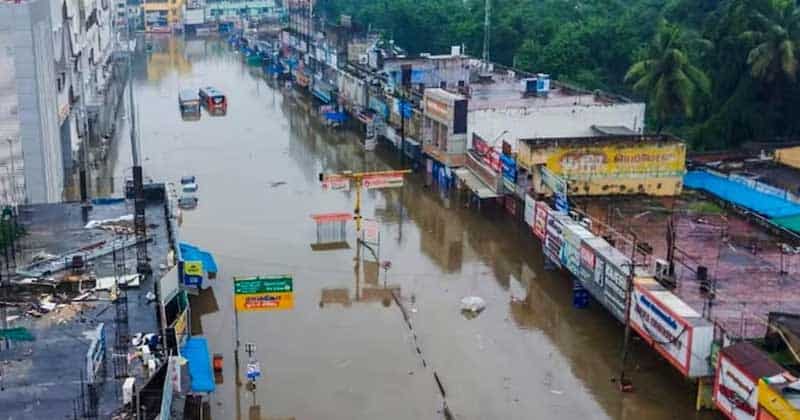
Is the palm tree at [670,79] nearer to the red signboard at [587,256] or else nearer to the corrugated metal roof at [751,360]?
the red signboard at [587,256]

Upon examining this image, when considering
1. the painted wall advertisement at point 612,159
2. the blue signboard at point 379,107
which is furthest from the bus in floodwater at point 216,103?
the painted wall advertisement at point 612,159

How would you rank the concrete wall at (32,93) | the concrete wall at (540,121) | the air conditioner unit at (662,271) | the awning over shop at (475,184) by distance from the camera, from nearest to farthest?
the air conditioner unit at (662,271) < the concrete wall at (32,93) < the awning over shop at (475,184) < the concrete wall at (540,121)

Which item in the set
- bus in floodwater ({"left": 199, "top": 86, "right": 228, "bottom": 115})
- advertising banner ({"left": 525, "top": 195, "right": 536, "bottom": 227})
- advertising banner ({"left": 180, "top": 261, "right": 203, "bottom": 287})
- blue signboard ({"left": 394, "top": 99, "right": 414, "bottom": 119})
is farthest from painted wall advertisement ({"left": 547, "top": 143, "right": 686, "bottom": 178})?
bus in floodwater ({"left": 199, "top": 86, "right": 228, "bottom": 115})

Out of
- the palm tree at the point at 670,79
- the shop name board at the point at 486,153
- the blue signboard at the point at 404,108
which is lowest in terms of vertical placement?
the shop name board at the point at 486,153

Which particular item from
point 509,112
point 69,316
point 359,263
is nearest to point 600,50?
point 509,112

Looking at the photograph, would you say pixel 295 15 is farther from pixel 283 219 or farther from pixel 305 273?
pixel 305 273

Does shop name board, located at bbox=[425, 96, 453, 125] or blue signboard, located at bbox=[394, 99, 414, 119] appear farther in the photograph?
blue signboard, located at bbox=[394, 99, 414, 119]

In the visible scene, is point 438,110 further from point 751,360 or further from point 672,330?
point 751,360

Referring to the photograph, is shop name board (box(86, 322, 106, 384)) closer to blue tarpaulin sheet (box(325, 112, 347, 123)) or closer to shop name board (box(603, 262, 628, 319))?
shop name board (box(603, 262, 628, 319))
